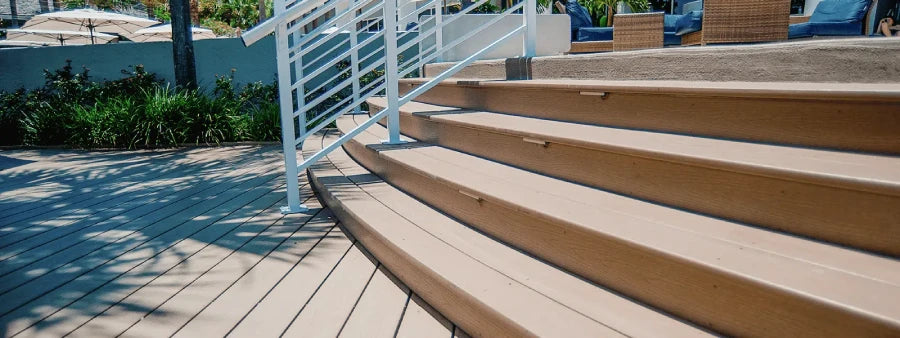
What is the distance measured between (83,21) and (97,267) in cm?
1368

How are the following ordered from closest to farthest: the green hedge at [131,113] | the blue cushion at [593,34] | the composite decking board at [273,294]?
the composite decking board at [273,294] < the green hedge at [131,113] < the blue cushion at [593,34]

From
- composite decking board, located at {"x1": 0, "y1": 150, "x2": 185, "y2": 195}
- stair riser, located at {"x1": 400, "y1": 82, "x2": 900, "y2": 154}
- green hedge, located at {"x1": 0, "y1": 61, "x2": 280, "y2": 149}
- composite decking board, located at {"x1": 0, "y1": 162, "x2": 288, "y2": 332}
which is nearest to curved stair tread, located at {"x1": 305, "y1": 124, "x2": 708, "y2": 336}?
stair riser, located at {"x1": 400, "y1": 82, "x2": 900, "y2": 154}

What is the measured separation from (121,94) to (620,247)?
7764mm

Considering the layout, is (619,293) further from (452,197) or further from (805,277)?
(452,197)

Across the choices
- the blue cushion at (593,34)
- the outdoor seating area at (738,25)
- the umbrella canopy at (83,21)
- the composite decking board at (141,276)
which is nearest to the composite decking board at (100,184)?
the composite decking board at (141,276)

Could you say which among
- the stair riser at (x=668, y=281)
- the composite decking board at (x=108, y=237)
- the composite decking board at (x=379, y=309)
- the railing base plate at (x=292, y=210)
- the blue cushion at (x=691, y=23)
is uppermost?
the blue cushion at (x=691, y=23)

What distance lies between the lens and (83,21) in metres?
13.5

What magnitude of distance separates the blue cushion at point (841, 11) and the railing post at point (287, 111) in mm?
5647

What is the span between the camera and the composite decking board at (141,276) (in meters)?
2.06

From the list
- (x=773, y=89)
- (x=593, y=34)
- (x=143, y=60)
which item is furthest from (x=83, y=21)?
(x=773, y=89)

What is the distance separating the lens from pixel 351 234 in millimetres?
2943

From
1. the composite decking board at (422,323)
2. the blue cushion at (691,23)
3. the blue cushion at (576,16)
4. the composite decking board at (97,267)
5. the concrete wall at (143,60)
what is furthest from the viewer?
the blue cushion at (576,16)

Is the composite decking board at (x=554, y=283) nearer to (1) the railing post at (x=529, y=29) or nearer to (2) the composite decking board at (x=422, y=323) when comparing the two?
(2) the composite decking board at (x=422, y=323)

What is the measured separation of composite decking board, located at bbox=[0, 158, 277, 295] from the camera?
2609 mm
